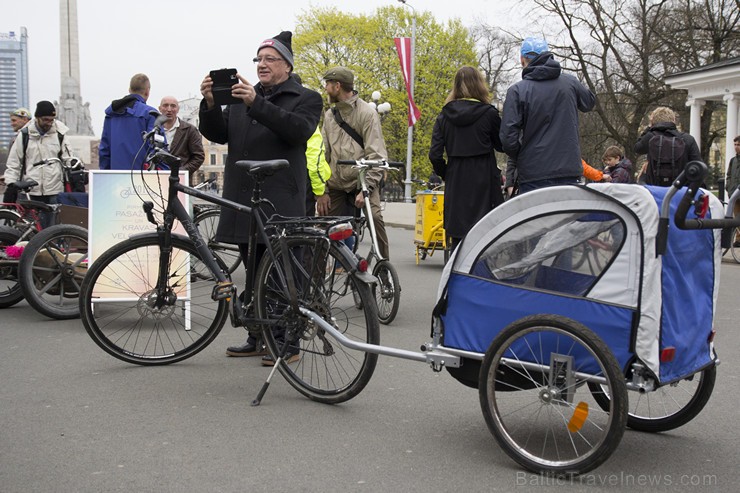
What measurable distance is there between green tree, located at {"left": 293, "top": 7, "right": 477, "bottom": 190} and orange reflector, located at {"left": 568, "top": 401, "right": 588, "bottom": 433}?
51112 millimetres

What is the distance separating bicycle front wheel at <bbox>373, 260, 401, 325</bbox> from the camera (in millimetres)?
7348

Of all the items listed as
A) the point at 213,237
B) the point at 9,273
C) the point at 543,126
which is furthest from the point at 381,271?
the point at 9,273

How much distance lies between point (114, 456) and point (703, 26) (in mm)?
36681

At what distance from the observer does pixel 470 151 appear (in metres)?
6.86

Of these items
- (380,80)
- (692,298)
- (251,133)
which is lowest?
(692,298)

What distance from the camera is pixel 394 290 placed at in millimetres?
7402

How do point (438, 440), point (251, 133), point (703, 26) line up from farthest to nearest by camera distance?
point (703, 26)
point (251, 133)
point (438, 440)

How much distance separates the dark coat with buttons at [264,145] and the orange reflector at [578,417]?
255 centimetres

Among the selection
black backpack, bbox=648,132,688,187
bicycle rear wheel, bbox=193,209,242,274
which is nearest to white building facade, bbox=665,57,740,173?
black backpack, bbox=648,132,688,187

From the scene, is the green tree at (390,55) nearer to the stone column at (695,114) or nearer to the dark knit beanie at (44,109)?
the stone column at (695,114)

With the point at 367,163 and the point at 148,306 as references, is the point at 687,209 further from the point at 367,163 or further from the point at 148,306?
the point at 367,163

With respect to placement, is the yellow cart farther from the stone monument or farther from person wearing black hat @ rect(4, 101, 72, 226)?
the stone monument

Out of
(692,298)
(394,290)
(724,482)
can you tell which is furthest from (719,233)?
(394,290)

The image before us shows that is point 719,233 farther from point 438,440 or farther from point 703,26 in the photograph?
point 703,26
